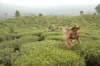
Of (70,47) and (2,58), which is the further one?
(2,58)

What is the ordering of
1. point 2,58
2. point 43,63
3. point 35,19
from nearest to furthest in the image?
point 43,63
point 2,58
point 35,19

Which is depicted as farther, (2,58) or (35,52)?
(2,58)

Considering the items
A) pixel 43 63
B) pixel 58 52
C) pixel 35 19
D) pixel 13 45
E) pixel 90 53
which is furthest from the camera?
pixel 35 19

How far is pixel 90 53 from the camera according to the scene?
35.4 feet

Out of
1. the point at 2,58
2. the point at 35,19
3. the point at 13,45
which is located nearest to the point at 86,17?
the point at 35,19

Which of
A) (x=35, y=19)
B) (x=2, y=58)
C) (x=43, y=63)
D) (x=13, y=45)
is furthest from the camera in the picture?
(x=35, y=19)

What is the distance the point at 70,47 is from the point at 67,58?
1616mm

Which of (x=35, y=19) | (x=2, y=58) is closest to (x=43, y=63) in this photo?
(x=2, y=58)

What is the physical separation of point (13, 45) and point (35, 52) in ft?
20.0

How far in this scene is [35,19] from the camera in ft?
173

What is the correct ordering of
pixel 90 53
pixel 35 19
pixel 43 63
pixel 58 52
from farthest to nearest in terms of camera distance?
pixel 35 19
pixel 90 53
pixel 58 52
pixel 43 63

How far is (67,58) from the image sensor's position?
9.39 metres

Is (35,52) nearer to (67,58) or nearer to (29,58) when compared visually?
(29,58)

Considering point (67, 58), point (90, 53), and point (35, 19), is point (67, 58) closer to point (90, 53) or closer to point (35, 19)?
point (90, 53)
